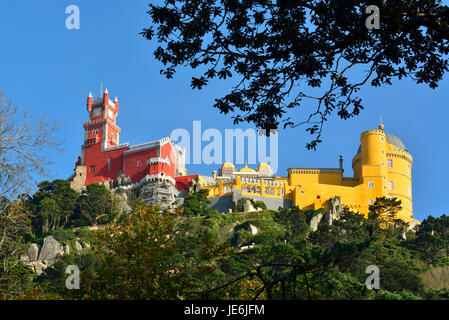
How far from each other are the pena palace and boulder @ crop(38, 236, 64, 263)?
995 centimetres

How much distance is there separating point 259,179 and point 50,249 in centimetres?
2021

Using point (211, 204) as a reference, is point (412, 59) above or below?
below

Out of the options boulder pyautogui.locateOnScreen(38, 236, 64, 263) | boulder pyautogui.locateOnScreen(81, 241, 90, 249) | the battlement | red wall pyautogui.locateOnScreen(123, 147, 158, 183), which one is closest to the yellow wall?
the battlement

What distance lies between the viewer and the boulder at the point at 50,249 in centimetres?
4944

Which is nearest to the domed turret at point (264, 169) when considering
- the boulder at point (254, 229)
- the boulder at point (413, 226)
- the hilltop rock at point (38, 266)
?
the boulder at point (413, 226)

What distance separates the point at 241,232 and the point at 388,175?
1808 centimetres

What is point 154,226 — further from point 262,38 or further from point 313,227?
point 313,227

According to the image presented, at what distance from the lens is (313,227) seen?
5206 cm

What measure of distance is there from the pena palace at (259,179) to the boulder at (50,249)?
9.95 meters

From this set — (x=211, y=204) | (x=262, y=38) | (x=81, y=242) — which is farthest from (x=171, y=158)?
(x=262, y=38)

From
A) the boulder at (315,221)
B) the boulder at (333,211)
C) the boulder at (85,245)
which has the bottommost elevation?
the boulder at (85,245)

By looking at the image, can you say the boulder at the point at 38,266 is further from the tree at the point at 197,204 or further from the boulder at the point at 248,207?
the boulder at the point at 248,207

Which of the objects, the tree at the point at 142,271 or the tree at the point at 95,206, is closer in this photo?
the tree at the point at 142,271
